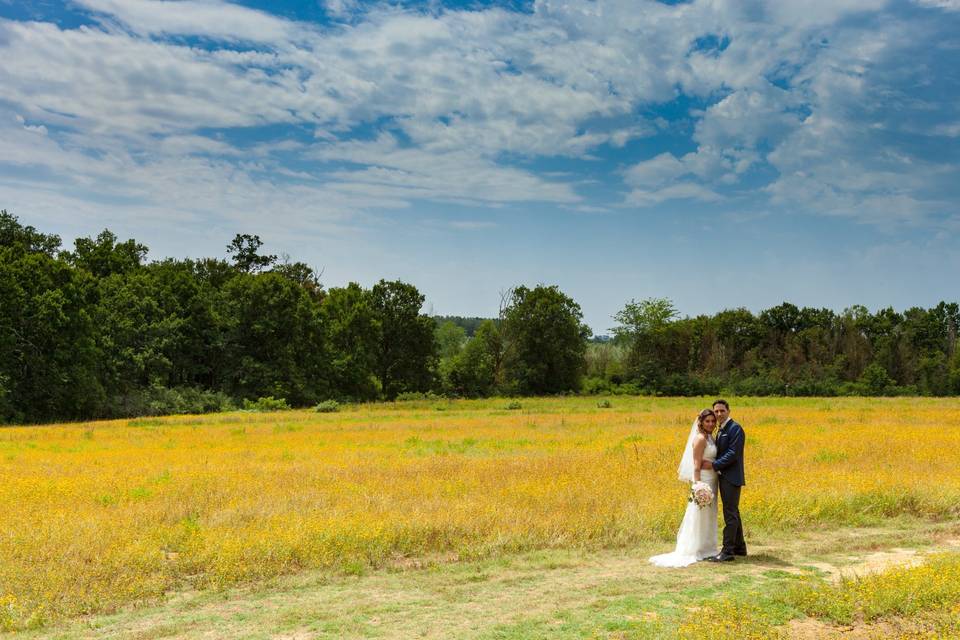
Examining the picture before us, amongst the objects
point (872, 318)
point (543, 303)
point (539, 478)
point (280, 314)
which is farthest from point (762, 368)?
point (539, 478)

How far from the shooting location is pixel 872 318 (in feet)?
298

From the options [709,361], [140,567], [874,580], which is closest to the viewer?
[874,580]

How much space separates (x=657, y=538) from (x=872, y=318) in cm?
9190

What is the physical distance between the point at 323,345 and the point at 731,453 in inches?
2413

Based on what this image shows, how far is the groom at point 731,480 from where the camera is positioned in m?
10.6

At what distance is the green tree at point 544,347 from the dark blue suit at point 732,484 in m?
70.3

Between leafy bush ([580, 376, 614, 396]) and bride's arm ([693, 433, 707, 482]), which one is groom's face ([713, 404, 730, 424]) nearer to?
bride's arm ([693, 433, 707, 482])

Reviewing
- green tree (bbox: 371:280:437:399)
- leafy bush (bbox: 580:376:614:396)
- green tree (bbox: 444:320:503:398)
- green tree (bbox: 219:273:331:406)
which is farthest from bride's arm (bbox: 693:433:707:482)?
leafy bush (bbox: 580:376:614:396)

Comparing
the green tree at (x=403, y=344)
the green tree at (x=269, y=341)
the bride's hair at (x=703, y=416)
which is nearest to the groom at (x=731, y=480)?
the bride's hair at (x=703, y=416)

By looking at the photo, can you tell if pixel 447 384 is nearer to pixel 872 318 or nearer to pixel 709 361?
pixel 709 361

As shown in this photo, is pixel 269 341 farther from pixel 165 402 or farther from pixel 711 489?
pixel 711 489

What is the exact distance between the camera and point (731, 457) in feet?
34.7

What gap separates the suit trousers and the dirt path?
0.91 feet

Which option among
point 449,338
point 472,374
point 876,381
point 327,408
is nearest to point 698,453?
point 327,408
